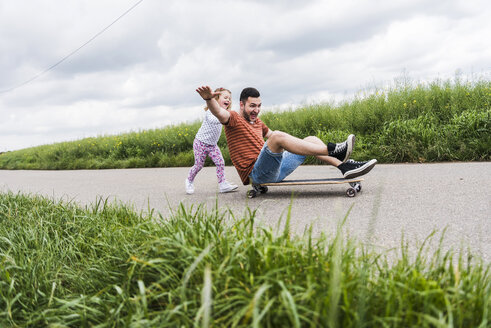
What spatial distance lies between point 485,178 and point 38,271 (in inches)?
209

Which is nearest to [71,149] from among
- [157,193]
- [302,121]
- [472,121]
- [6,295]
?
[302,121]

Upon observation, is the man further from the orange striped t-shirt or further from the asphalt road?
the asphalt road

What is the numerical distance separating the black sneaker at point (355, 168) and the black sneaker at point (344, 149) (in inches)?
11.8

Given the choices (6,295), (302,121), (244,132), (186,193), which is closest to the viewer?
(6,295)

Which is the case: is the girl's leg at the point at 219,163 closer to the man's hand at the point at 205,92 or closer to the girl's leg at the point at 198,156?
the girl's leg at the point at 198,156

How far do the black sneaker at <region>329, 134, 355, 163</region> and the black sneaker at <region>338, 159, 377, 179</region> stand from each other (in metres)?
→ 0.30

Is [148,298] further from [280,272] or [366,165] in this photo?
[366,165]

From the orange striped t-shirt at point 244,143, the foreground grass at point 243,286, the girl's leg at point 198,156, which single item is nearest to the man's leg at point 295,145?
the orange striped t-shirt at point 244,143

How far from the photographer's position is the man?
462cm

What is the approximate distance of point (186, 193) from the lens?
6.05 m

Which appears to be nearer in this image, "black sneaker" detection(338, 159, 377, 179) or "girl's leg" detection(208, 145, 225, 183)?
"black sneaker" detection(338, 159, 377, 179)

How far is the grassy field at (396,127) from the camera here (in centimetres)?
768

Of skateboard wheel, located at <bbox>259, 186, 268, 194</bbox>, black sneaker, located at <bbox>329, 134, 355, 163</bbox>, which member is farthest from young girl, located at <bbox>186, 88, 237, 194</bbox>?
black sneaker, located at <bbox>329, 134, 355, 163</bbox>

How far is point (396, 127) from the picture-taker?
8328 millimetres
